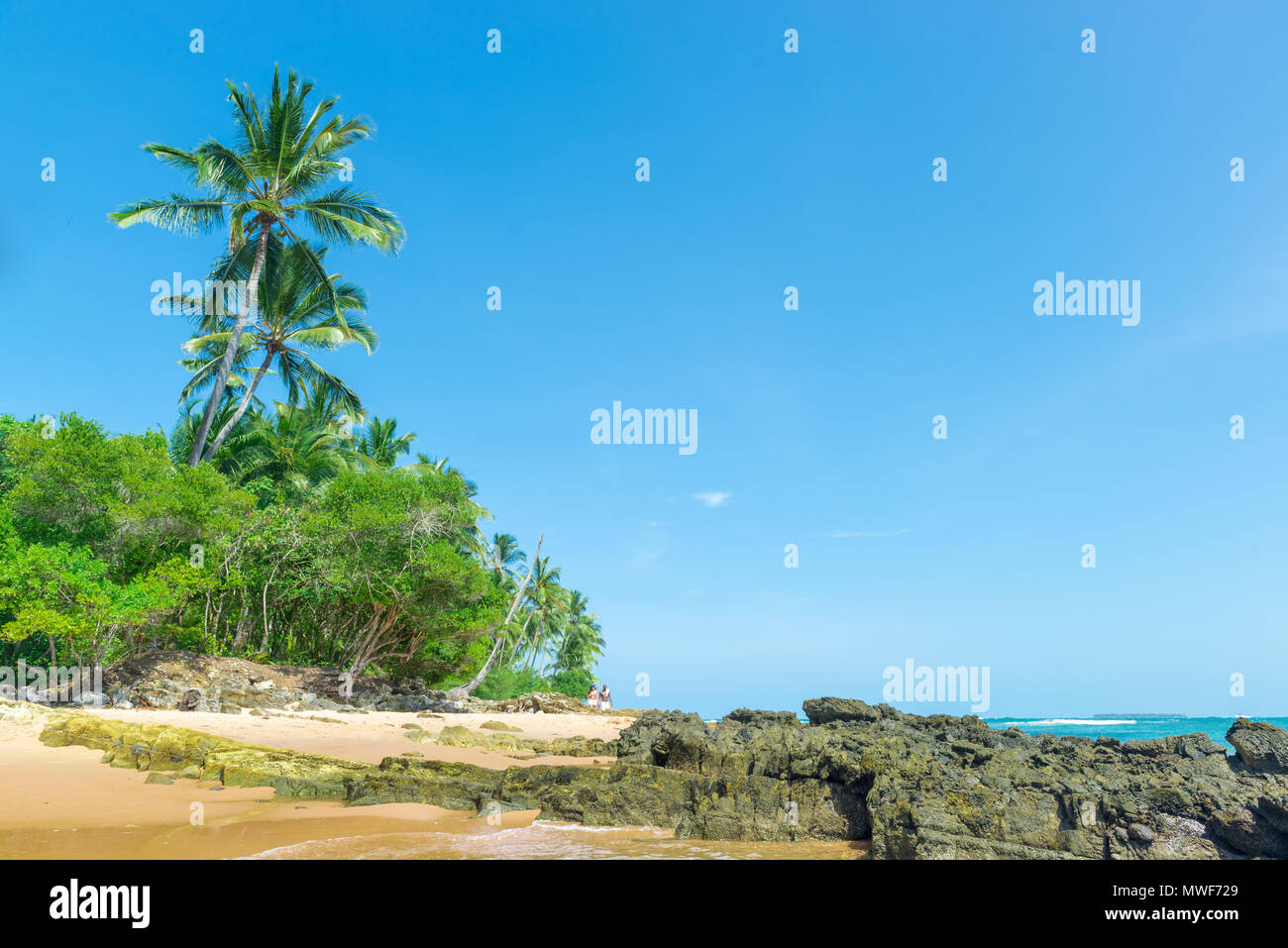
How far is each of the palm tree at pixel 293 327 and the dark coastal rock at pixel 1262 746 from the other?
24713 millimetres

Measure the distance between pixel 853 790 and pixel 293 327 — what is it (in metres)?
24.3

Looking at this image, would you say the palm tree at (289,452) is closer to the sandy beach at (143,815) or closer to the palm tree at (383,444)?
the palm tree at (383,444)

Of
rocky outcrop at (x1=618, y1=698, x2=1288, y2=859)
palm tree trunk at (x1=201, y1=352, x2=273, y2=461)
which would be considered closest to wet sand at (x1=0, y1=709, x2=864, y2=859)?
rocky outcrop at (x1=618, y1=698, x2=1288, y2=859)

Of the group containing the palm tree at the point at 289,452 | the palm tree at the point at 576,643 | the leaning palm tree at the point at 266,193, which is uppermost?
the leaning palm tree at the point at 266,193

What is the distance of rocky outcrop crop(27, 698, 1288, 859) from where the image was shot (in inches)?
240

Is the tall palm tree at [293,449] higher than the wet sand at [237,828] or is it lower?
higher

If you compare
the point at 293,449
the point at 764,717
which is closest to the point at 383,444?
the point at 293,449

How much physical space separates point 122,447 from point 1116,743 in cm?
2194

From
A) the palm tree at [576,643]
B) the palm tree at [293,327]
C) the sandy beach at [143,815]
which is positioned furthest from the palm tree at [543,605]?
the sandy beach at [143,815]

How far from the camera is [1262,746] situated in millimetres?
9969

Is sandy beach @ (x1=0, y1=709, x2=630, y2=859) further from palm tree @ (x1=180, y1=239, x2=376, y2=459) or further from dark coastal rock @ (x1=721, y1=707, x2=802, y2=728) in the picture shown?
palm tree @ (x1=180, y1=239, x2=376, y2=459)

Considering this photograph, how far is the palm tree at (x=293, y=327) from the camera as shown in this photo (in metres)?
22.9

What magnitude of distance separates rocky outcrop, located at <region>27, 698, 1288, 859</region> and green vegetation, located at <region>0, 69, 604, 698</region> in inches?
274
